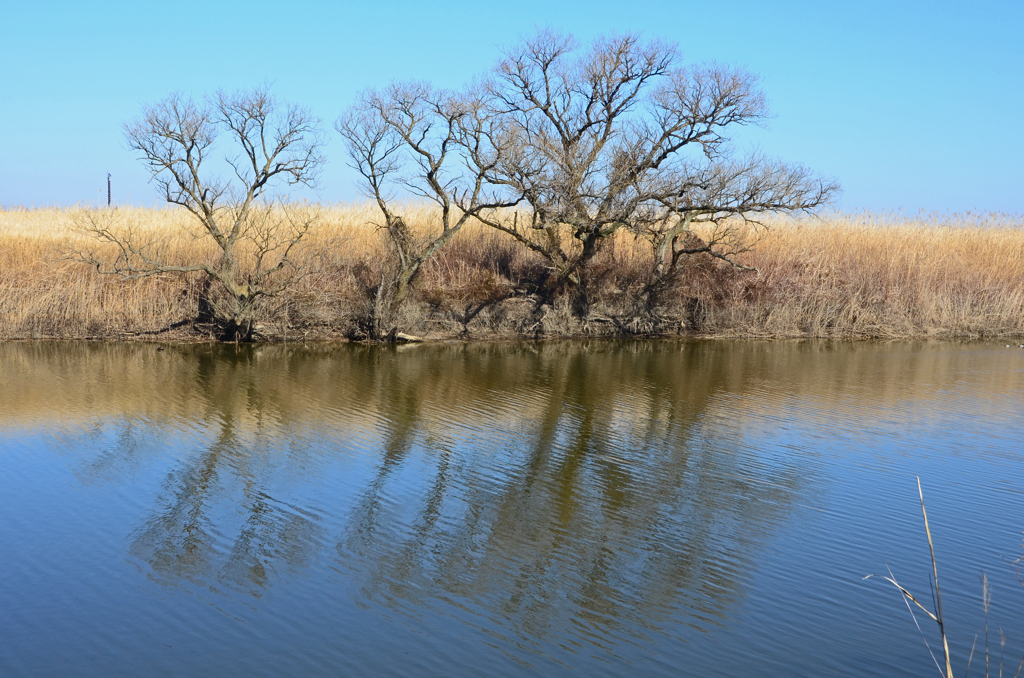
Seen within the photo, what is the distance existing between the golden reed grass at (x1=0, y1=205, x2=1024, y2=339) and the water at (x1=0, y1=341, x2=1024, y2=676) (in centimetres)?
660

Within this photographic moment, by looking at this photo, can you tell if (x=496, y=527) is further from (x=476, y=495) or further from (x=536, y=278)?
(x=536, y=278)

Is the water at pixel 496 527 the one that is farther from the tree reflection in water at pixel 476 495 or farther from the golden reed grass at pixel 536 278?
the golden reed grass at pixel 536 278

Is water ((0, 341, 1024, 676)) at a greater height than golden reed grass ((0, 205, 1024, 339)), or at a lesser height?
lesser

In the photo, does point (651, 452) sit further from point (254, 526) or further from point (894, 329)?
point (894, 329)

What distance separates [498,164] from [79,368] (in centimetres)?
1070

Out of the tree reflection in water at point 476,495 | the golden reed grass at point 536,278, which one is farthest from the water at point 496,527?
the golden reed grass at point 536,278

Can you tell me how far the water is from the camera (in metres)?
5.79

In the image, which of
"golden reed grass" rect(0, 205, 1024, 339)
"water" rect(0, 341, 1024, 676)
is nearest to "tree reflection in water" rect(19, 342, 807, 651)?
"water" rect(0, 341, 1024, 676)

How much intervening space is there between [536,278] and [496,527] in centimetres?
1664

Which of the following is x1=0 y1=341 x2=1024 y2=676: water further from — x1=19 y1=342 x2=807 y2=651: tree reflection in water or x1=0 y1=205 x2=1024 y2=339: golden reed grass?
x1=0 y1=205 x2=1024 y2=339: golden reed grass

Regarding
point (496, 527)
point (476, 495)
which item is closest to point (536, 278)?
point (476, 495)

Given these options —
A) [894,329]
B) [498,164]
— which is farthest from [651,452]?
[894,329]

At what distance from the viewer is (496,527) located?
26.2ft

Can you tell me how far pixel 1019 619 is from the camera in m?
6.24
